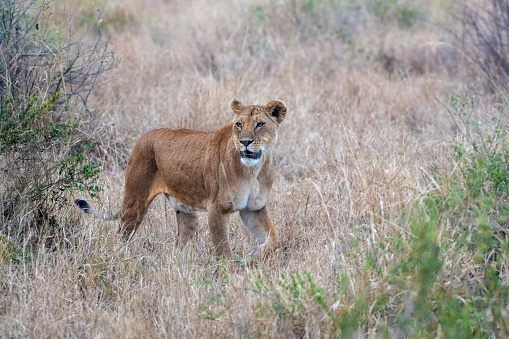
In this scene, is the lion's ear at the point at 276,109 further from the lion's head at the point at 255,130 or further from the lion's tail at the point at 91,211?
the lion's tail at the point at 91,211

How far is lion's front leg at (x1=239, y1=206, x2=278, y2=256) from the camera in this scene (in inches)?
190

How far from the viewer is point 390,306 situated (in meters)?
3.71

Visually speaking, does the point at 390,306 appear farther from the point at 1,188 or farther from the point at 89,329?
the point at 1,188

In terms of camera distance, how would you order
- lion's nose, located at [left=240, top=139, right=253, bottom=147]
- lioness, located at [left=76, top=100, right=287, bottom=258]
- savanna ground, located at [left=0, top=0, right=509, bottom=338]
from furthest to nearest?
lioness, located at [left=76, top=100, right=287, bottom=258] → lion's nose, located at [left=240, top=139, right=253, bottom=147] → savanna ground, located at [left=0, top=0, right=509, bottom=338]

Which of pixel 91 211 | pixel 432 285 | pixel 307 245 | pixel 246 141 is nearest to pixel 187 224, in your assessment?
pixel 91 211

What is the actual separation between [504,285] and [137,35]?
349 inches

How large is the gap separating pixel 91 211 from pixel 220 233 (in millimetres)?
980

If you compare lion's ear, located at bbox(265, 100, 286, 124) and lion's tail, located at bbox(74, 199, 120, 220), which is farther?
lion's tail, located at bbox(74, 199, 120, 220)

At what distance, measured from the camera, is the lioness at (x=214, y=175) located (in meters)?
4.74

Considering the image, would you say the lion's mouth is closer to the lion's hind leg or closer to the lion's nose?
the lion's nose

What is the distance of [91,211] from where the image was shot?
505cm

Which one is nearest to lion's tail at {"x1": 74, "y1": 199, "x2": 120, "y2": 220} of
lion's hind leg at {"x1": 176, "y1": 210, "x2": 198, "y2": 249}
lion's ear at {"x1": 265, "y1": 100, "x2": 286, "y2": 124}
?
lion's hind leg at {"x1": 176, "y1": 210, "x2": 198, "y2": 249}

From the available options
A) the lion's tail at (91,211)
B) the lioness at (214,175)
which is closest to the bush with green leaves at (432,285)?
the lioness at (214,175)

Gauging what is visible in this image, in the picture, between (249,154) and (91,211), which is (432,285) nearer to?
(249,154)
